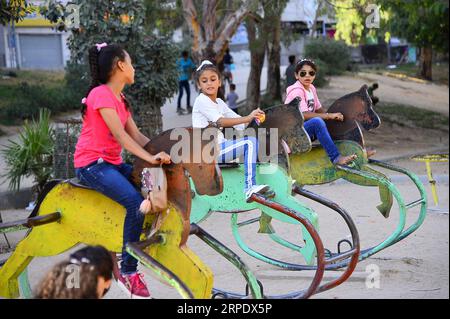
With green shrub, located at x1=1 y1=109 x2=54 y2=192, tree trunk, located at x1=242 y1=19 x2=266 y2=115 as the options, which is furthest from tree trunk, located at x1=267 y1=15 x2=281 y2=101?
green shrub, located at x1=1 y1=109 x2=54 y2=192

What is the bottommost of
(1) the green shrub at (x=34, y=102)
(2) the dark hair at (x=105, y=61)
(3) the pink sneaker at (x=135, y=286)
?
(1) the green shrub at (x=34, y=102)

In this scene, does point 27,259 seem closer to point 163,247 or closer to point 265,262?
point 163,247

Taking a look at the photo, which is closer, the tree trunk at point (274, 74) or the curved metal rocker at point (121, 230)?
the curved metal rocker at point (121, 230)

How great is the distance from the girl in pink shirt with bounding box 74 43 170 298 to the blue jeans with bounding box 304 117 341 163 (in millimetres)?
2295

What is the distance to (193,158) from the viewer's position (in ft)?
13.5

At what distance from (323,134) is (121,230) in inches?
98.7

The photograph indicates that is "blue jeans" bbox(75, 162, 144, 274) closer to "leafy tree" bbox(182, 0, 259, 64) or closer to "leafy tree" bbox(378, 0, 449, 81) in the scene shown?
"leafy tree" bbox(182, 0, 259, 64)

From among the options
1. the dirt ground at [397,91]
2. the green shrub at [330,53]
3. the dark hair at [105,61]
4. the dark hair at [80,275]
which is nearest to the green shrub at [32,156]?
the dark hair at [105,61]

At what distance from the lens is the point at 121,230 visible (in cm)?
Answer: 434

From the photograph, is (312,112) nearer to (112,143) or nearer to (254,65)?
(112,143)

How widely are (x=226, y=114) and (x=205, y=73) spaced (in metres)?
0.41

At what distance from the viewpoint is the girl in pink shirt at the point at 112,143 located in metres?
4.09

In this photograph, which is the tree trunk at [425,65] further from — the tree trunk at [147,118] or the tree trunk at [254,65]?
the tree trunk at [147,118]

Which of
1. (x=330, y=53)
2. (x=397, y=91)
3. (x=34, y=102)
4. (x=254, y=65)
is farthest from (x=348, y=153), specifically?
(x=330, y=53)
